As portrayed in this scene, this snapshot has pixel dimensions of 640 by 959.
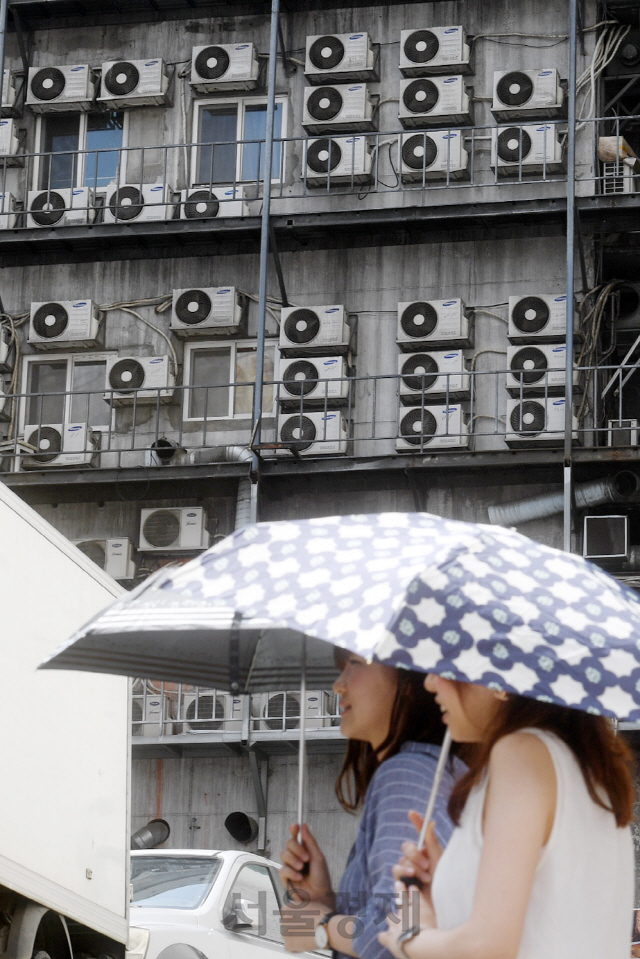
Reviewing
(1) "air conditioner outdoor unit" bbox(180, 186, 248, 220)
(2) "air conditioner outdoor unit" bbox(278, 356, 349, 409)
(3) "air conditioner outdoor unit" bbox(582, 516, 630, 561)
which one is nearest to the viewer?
(3) "air conditioner outdoor unit" bbox(582, 516, 630, 561)

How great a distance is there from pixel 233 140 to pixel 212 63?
3.24 ft

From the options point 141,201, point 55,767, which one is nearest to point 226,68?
point 141,201

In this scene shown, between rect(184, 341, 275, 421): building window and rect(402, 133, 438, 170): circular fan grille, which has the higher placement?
rect(402, 133, 438, 170): circular fan grille

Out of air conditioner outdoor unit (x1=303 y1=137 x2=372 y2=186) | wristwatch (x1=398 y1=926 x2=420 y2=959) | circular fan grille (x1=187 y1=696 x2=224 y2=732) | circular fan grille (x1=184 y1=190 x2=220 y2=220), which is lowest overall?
circular fan grille (x1=187 y1=696 x2=224 y2=732)

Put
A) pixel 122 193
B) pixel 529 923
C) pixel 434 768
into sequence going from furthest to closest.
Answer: pixel 122 193 → pixel 434 768 → pixel 529 923

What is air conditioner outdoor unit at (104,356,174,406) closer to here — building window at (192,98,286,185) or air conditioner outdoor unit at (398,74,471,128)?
building window at (192,98,286,185)

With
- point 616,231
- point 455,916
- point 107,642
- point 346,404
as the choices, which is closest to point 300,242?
point 346,404

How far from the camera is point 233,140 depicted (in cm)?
1981

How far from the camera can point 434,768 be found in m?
3.32

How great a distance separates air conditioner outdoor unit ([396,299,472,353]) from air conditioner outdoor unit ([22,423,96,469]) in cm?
393

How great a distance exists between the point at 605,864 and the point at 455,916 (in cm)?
32

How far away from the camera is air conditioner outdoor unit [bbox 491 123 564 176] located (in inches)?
722

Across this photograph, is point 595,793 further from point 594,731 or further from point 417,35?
point 417,35

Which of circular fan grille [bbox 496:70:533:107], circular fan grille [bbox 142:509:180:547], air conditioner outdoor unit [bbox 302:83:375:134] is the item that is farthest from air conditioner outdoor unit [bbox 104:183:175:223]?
circular fan grille [bbox 496:70:533:107]
